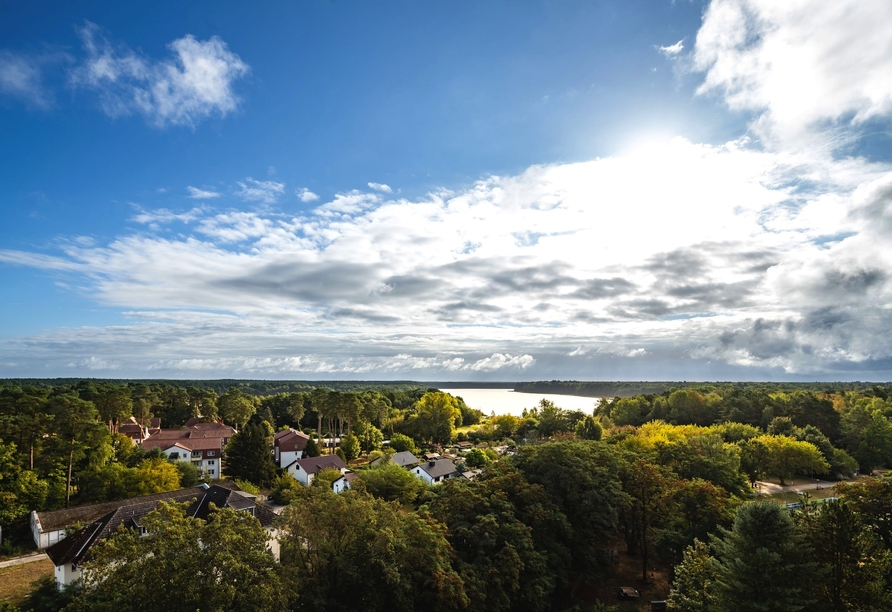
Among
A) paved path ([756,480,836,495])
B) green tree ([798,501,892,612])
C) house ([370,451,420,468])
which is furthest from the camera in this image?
house ([370,451,420,468])

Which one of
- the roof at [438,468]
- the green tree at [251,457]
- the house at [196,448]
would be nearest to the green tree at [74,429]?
the green tree at [251,457]

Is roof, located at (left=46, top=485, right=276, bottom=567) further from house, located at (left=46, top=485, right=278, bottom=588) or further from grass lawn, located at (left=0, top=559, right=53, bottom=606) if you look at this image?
grass lawn, located at (left=0, top=559, right=53, bottom=606)

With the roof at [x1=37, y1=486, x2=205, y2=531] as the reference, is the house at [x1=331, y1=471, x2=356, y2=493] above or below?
below

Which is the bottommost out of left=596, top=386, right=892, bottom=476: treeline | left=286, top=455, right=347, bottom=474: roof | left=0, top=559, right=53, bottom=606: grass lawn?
left=0, top=559, right=53, bottom=606: grass lawn

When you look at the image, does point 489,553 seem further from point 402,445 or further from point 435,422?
point 435,422

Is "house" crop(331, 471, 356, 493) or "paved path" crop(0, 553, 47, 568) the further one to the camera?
"house" crop(331, 471, 356, 493)

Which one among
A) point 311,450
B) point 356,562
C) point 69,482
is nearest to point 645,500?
point 356,562

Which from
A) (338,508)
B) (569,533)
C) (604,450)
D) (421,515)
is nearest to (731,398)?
(604,450)

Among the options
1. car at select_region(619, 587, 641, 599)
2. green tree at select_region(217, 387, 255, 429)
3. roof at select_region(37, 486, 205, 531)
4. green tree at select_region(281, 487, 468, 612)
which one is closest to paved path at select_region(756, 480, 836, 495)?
car at select_region(619, 587, 641, 599)
